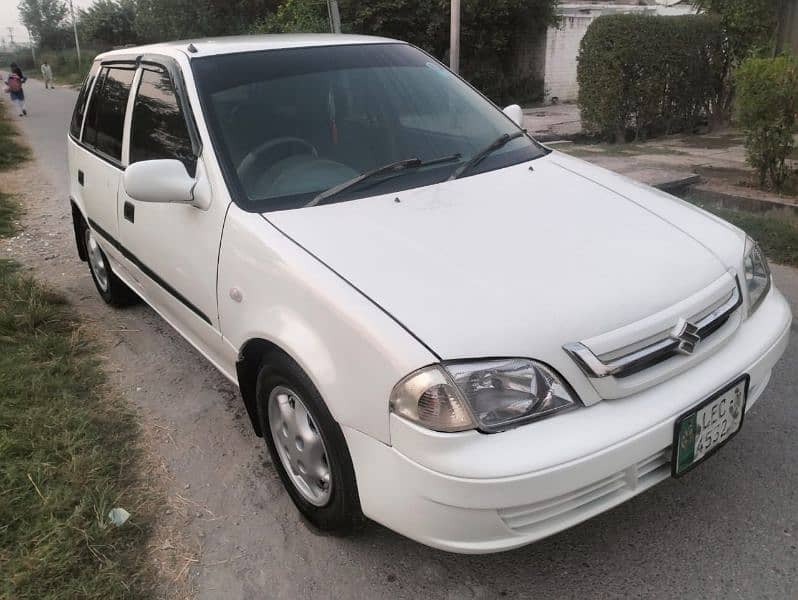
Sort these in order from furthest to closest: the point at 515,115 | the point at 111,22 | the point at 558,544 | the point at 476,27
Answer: the point at 111,22 → the point at 476,27 → the point at 515,115 → the point at 558,544

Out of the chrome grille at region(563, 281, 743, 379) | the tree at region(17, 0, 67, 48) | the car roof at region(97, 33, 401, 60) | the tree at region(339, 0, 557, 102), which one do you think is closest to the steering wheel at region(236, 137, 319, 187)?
the car roof at region(97, 33, 401, 60)

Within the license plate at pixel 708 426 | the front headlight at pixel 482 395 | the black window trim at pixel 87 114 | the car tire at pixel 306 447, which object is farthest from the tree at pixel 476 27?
the front headlight at pixel 482 395

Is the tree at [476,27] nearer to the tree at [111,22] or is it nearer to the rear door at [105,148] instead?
the rear door at [105,148]

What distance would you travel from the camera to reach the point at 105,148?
3.93 meters

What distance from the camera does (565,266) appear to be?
7.12 ft

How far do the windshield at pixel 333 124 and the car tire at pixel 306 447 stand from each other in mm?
661

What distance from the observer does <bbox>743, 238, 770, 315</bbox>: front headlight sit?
248cm

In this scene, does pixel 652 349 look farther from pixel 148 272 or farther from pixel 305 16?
pixel 305 16

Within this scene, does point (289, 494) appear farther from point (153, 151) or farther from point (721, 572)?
point (153, 151)

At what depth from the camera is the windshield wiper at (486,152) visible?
9.39 ft

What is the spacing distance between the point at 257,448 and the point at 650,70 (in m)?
8.72

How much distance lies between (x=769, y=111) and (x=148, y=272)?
5.51 m

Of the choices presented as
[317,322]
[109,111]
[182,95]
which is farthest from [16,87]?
[317,322]

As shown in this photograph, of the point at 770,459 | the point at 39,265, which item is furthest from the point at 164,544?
the point at 39,265
